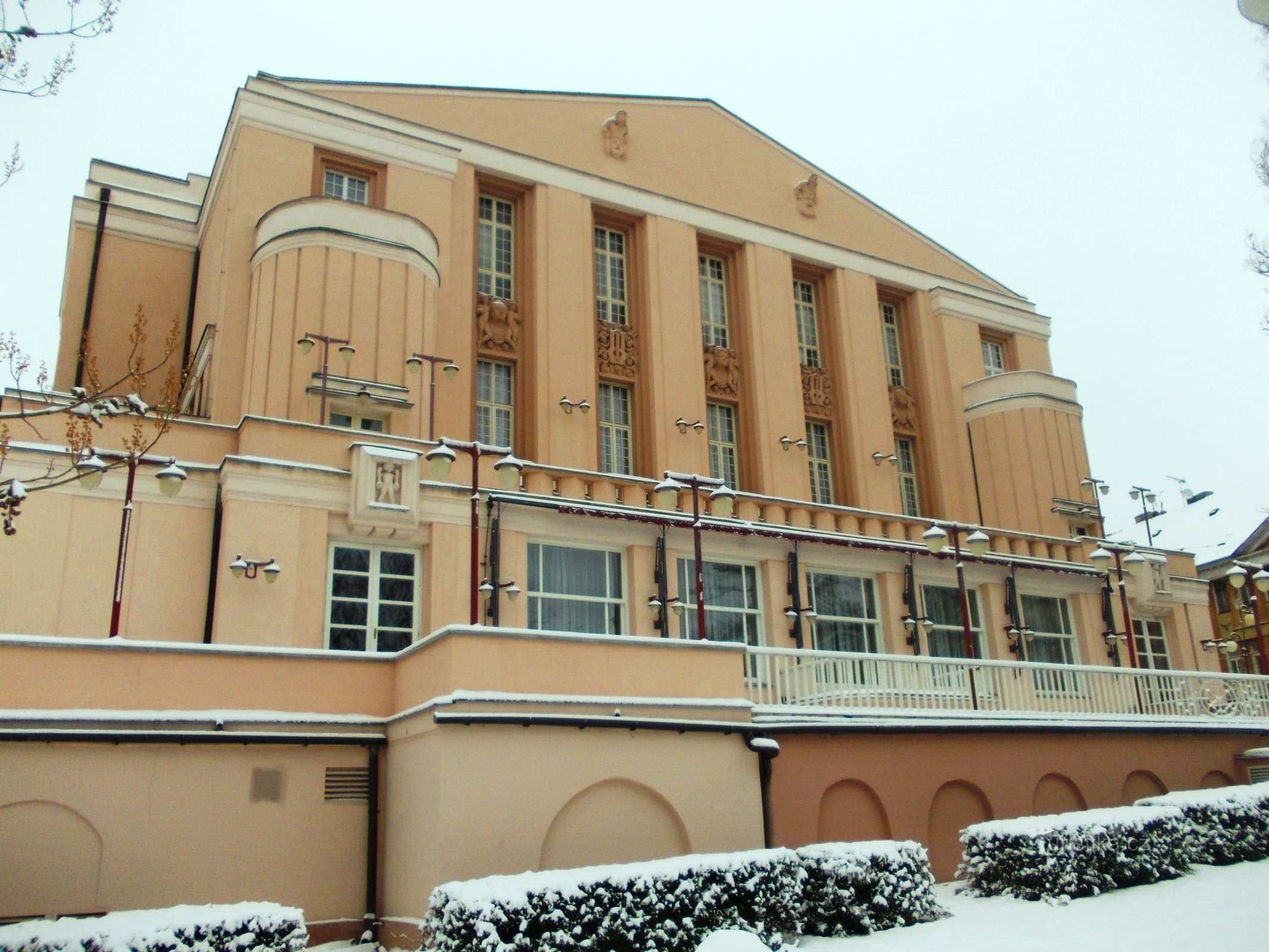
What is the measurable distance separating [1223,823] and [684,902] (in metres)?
9.60

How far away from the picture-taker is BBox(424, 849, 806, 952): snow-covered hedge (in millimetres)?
10148

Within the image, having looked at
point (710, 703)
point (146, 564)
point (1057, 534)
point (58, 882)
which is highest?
point (1057, 534)

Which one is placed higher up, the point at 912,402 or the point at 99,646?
the point at 912,402

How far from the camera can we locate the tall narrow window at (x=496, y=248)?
24.7 metres

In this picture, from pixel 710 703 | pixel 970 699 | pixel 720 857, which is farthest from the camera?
pixel 970 699

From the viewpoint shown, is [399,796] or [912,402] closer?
[399,796]

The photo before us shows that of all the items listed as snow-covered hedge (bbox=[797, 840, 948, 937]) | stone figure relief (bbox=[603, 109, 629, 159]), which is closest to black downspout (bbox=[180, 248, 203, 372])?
stone figure relief (bbox=[603, 109, 629, 159])

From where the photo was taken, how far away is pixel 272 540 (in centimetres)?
1741

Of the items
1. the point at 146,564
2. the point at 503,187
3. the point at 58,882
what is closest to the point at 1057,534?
the point at 503,187

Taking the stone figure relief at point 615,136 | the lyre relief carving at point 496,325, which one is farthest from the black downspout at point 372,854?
the stone figure relief at point 615,136

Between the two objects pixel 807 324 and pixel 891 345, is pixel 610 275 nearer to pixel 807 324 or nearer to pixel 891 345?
pixel 807 324

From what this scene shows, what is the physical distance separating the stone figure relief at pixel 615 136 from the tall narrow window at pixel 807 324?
6100 millimetres

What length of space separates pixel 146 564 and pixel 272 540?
194cm

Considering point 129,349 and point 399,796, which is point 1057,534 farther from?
point 129,349
